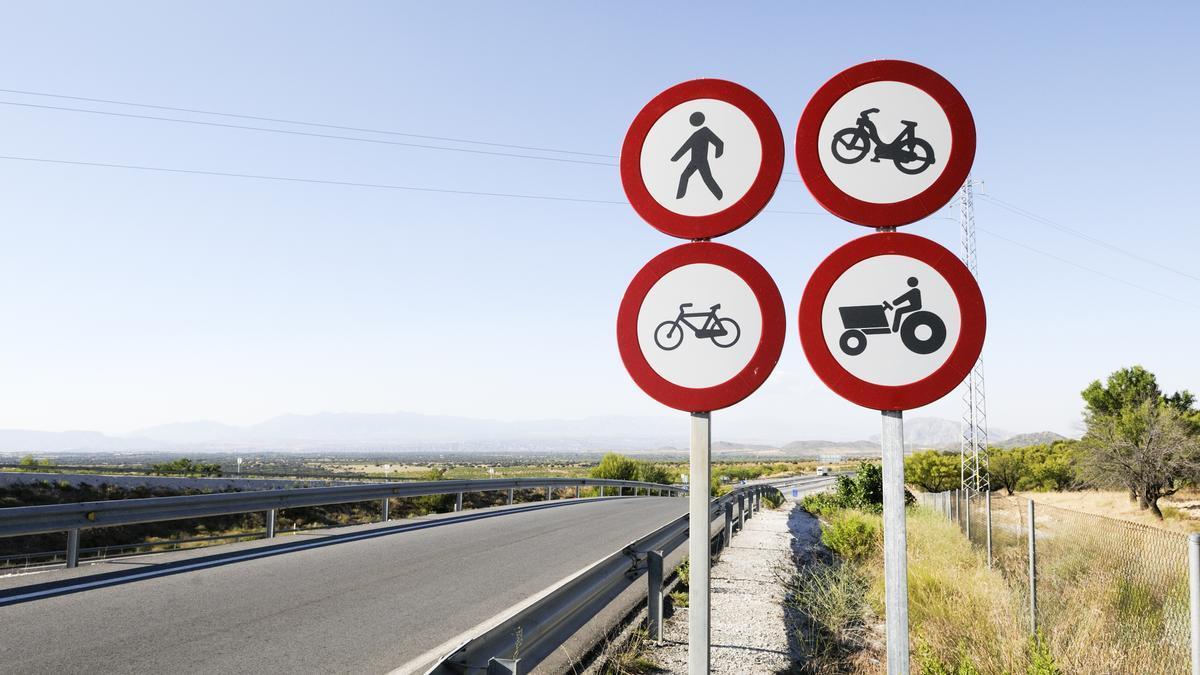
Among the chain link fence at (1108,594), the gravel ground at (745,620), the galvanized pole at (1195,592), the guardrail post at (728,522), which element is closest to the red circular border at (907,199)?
the galvanized pole at (1195,592)

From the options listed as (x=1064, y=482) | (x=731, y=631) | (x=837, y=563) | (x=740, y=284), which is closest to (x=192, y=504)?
(x=731, y=631)

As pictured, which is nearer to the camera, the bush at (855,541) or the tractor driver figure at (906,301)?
the tractor driver figure at (906,301)

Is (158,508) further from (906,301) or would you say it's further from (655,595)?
(906,301)

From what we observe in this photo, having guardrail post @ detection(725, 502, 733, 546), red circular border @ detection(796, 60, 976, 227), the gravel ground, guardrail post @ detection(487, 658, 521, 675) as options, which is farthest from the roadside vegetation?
red circular border @ detection(796, 60, 976, 227)

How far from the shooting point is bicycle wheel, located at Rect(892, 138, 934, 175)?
283 centimetres

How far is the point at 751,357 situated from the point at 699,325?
245 millimetres

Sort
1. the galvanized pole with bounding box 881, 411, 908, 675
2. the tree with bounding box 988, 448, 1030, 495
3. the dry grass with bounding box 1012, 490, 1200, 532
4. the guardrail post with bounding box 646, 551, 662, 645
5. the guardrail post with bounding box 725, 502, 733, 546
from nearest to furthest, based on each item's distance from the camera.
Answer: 1. the galvanized pole with bounding box 881, 411, 908, 675
2. the guardrail post with bounding box 646, 551, 662, 645
3. the guardrail post with bounding box 725, 502, 733, 546
4. the dry grass with bounding box 1012, 490, 1200, 532
5. the tree with bounding box 988, 448, 1030, 495

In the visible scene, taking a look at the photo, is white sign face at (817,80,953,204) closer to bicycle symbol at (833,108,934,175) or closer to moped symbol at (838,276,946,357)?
bicycle symbol at (833,108,934,175)

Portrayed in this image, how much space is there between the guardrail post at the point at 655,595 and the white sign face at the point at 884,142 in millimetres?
4225

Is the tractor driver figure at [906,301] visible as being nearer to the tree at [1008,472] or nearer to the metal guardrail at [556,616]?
the metal guardrail at [556,616]

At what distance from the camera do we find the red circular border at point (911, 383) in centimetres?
271

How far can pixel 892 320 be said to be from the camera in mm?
2789

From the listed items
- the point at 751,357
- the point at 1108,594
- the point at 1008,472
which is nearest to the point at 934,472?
the point at 1008,472

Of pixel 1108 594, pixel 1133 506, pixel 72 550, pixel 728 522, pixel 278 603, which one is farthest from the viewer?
pixel 1133 506
